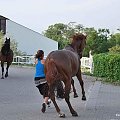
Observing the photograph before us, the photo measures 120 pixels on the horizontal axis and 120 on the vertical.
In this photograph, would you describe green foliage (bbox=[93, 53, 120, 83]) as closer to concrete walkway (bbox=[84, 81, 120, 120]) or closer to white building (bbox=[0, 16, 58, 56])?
concrete walkway (bbox=[84, 81, 120, 120])

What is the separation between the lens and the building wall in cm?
6197

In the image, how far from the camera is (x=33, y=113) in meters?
10.8

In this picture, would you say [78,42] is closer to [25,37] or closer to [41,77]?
[41,77]

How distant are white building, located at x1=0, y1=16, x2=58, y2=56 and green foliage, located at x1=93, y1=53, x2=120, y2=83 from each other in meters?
39.3

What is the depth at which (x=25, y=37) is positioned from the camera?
6344 centimetres

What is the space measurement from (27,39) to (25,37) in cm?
46

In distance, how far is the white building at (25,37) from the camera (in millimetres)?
61875

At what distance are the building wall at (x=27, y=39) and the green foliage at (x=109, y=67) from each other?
1548 inches

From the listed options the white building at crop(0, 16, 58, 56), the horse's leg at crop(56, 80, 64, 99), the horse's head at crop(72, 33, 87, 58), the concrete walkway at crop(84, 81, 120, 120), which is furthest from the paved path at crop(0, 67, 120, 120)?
the white building at crop(0, 16, 58, 56)

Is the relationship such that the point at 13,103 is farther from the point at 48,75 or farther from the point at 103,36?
the point at 103,36

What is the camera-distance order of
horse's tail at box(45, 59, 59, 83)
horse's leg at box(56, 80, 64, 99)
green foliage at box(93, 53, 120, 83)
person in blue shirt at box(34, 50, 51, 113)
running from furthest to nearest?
green foliage at box(93, 53, 120, 83) → person in blue shirt at box(34, 50, 51, 113) → horse's leg at box(56, 80, 64, 99) → horse's tail at box(45, 59, 59, 83)

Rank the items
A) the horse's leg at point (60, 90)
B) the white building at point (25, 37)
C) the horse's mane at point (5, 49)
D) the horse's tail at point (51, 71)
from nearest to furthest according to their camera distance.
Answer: the horse's tail at point (51, 71) < the horse's leg at point (60, 90) < the horse's mane at point (5, 49) < the white building at point (25, 37)

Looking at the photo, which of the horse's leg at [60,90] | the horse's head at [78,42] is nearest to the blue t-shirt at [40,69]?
the horse's leg at [60,90]

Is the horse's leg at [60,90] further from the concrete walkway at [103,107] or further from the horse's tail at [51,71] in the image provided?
the concrete walkway at [103,107]
